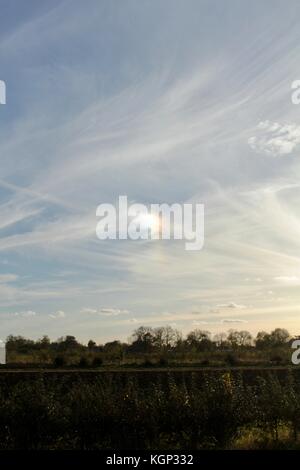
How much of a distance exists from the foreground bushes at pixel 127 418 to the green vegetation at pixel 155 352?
907 inches

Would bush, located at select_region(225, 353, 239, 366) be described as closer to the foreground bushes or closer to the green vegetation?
the green vegetation

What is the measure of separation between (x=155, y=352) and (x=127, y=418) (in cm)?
4204

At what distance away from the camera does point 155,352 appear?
179 ft

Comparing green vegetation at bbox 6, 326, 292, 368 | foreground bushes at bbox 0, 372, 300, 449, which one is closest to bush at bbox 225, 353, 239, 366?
green vegetation at bbox 6, 326, 292, 368

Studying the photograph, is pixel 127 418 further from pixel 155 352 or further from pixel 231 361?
pixel 155 352

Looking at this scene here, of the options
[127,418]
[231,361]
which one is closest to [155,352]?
[231,361]

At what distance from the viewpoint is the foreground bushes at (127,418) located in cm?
1269

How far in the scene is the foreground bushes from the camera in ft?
41.6

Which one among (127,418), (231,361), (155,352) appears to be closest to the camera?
(127,418)

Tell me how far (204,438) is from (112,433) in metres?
1.97
